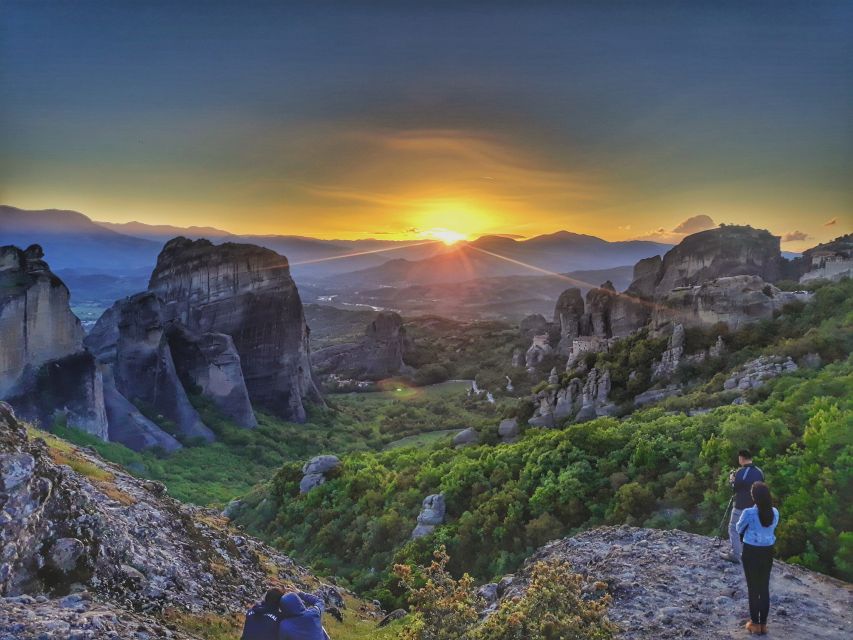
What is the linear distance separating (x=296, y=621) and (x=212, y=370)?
38.0 metres

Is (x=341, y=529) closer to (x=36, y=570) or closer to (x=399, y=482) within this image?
(x=399, y=482)

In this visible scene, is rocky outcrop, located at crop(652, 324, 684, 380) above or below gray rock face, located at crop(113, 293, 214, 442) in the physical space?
above

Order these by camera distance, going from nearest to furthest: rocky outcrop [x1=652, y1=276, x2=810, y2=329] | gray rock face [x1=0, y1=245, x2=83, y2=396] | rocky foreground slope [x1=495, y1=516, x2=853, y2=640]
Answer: rocky foreground slope [x1=495, y1=516, x2=853, y2=640], rocky outcrop [x1=652, y1=276, x2=810, y2=329], gray rock face [x1=0, y1=245, x2=83, y2=396]

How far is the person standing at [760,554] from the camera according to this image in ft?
23.9

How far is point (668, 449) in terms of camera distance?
1362cm

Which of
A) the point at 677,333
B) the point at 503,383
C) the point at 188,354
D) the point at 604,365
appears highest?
the point at 677,333

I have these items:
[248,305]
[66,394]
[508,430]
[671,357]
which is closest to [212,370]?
[248,305]

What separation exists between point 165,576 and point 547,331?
2621 inches

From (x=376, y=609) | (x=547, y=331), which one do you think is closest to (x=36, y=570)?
(x=376, y=609)

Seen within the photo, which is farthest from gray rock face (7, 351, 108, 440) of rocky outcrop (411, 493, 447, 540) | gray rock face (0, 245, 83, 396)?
rocky outcrop (411, 493, 447, 540)

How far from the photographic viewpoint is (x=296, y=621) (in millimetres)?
6297

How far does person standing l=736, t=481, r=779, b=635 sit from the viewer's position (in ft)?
23.9

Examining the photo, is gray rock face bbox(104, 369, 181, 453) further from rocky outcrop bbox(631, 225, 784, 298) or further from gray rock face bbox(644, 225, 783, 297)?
gray rock face bbox(644, 225, 783, 297)

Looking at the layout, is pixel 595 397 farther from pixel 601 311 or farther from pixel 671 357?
pixel 601 311
